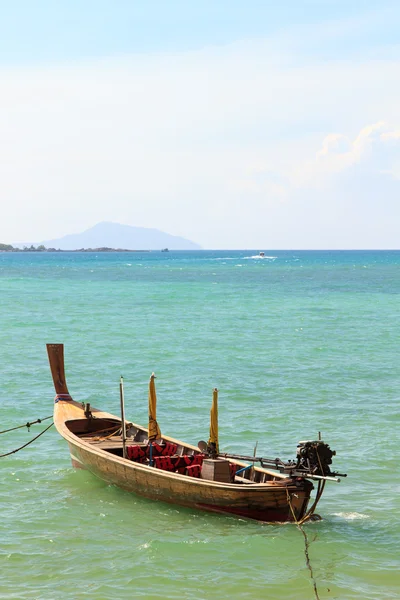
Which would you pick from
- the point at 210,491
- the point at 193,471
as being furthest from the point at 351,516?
the point at 193,471

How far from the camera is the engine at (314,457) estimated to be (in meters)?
19.6

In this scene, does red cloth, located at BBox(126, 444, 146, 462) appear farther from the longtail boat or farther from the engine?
the engine

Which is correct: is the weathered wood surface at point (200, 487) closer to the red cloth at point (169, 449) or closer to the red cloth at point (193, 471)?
the red cloth at point (169, 449)

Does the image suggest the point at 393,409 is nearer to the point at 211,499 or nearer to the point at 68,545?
the point at 211,499

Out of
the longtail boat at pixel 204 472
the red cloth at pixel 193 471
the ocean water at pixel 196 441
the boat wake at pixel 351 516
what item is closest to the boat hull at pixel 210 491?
the longtail boat at pixel 204 472

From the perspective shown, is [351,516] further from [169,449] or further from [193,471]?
[169,449]

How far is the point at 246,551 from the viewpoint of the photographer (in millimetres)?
18656

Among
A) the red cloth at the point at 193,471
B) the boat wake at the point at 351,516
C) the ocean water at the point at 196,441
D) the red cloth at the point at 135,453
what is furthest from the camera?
the red cloth at the point at 135,453

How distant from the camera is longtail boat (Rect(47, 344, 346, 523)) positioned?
19609 millimetres

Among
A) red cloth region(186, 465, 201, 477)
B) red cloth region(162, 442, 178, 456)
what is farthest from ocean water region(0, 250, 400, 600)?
red cloth region(162, 442, 178, 456)

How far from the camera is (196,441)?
27.8m

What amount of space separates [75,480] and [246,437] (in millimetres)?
6726

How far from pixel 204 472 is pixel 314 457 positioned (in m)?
3.03

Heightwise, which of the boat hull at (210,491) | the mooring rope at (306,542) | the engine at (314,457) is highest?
the engine at (314,457)
